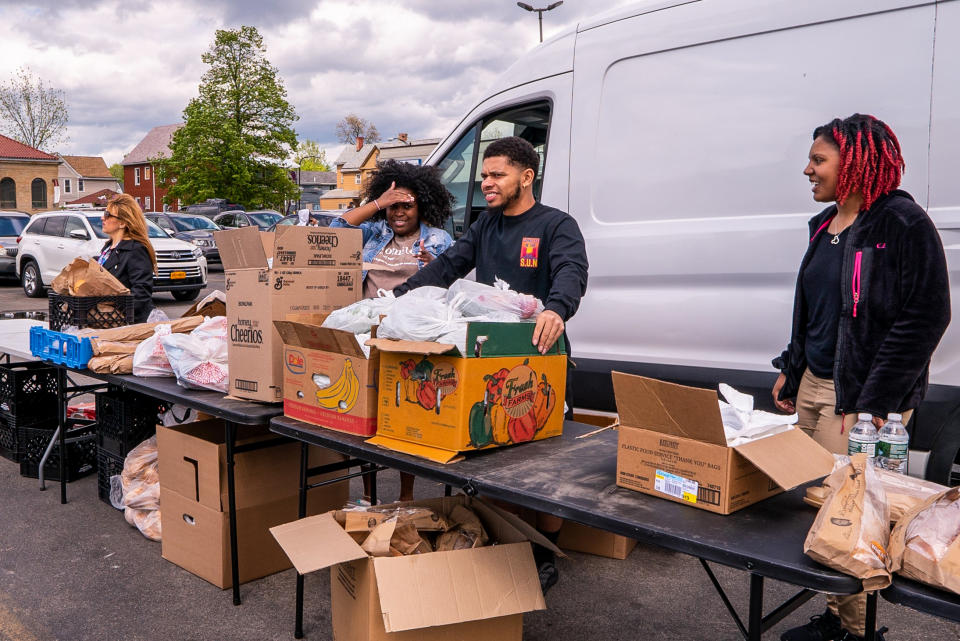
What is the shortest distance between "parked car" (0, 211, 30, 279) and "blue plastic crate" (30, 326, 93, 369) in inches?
539

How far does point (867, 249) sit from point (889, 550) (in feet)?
3.62

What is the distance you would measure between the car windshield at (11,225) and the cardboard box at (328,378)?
16.7m

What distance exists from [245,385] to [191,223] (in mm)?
17373

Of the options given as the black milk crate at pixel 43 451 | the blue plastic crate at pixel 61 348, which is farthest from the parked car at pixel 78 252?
the blue plastic crate at pixel 61 348

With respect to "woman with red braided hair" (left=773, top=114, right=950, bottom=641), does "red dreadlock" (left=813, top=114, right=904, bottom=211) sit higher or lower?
higher

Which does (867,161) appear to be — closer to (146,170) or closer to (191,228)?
(191,228)

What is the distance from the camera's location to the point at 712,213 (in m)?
3.38

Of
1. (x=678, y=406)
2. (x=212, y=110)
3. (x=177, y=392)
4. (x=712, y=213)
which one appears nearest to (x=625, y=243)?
(x=712, y=213)

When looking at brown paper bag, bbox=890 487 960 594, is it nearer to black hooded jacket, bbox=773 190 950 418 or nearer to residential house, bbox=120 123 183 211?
black hooded jacket, bbox=773 190 950 418

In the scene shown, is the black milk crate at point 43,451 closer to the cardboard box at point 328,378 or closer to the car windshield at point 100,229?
the cardboard box at point 328,378

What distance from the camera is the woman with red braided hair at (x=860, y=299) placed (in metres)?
2.20

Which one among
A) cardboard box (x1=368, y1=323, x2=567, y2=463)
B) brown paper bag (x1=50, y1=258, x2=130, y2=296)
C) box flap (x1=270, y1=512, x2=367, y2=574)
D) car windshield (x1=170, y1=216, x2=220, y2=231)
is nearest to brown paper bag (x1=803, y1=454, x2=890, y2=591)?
cardboard box (x1=368, y1=323, x2=567, y2=463)

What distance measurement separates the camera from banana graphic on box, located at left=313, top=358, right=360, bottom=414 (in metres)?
2.54

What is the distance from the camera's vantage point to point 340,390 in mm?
2590
